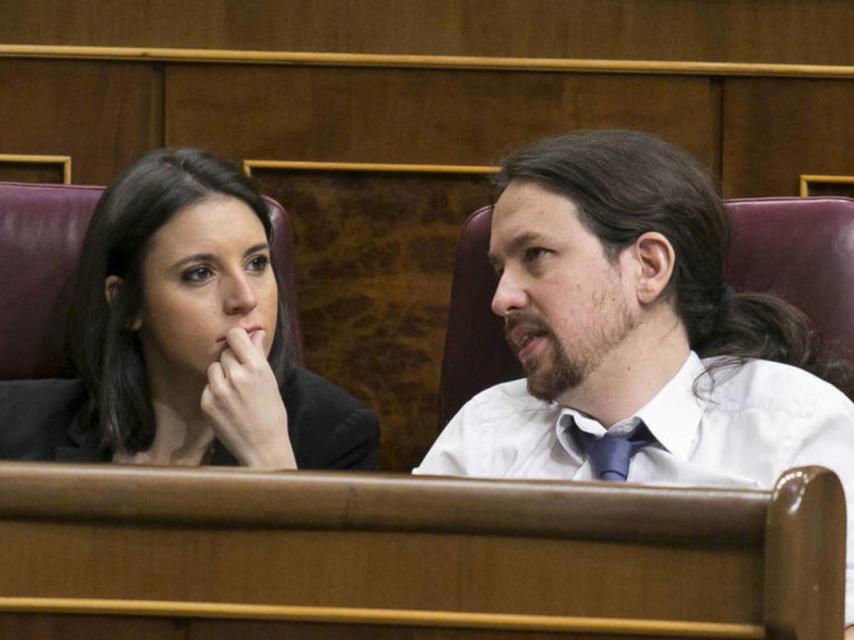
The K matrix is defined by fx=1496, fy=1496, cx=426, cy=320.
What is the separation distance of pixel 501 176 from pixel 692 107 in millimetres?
610

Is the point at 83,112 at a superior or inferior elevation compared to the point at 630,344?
superior

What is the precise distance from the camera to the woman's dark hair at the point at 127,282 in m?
1.26

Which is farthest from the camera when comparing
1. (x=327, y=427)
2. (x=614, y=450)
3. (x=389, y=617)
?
(x=327, y=427)

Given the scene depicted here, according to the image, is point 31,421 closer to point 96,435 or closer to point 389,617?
point 96,435

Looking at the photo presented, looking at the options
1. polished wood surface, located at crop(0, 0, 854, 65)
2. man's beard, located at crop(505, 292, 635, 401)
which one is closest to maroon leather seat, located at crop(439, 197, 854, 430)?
man's beard, located at crop(505, 292, 635, 401)

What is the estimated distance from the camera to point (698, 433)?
1.09 metres

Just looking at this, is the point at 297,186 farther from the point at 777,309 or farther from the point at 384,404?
the point at 777,309

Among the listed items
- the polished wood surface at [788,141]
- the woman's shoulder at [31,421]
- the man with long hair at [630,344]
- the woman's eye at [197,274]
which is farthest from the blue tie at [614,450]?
the polished wood surface at [788,141]

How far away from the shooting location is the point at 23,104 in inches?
68.1

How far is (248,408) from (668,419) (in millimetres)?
332

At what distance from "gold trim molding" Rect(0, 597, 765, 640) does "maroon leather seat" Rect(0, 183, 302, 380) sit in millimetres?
679

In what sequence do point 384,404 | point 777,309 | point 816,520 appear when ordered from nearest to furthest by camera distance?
point 816,520, point 777,309, point 384,404

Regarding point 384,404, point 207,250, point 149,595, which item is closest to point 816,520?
point 149,595

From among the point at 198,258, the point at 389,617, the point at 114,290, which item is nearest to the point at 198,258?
the point at 198,258
